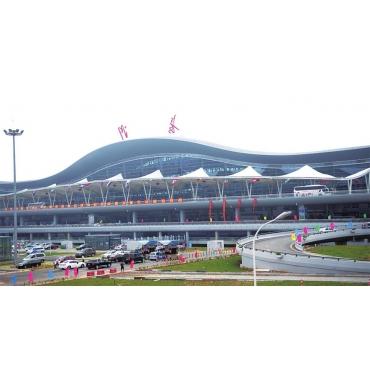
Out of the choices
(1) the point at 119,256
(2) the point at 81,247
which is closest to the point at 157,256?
(1) the point at 119,256

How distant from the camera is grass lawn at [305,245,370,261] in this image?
10.8 m

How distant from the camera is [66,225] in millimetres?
15781

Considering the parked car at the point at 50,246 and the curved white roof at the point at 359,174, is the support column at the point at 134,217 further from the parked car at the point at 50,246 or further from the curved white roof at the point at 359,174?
the curved white roof at the point at 359,174

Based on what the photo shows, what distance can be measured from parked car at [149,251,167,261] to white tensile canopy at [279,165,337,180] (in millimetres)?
6136

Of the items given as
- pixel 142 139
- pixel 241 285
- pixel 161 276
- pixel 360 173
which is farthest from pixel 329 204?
pixel 142 139

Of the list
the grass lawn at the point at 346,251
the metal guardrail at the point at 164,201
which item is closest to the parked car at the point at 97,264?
the metal guardrail at the point at 164,201

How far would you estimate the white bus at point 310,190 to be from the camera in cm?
1195

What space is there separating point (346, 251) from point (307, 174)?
269cm

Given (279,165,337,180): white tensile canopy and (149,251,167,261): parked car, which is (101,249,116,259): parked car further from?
(279,165,337,180): white tensile canopy

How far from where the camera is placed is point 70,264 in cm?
1758

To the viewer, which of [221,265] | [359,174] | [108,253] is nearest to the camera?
[359,174]

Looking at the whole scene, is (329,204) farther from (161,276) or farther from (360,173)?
(161,276)

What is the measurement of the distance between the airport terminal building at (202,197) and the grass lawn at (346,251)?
80cm

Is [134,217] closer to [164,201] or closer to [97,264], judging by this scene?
[164,201]
